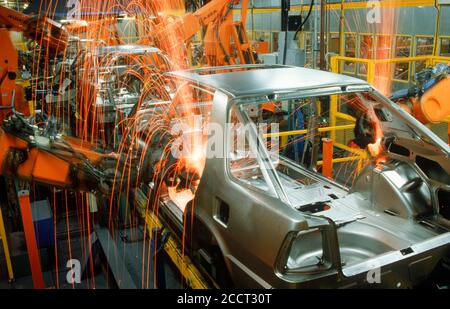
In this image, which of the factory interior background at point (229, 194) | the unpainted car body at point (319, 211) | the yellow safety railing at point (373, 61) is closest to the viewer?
the unpainted car body at point (319, 211)

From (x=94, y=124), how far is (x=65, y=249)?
354cm

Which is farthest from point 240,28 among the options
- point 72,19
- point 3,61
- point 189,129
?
point 72,19

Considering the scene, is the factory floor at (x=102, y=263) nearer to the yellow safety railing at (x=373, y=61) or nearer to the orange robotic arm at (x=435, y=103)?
the orange robotic arm at (x=435, y=103)

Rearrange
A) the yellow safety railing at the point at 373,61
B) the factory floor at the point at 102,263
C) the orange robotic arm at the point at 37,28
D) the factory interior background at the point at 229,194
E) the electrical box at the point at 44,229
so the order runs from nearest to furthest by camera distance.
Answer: the factory interior background at the point at 229,194
the factory floor at the point at 102,263
the electrical box at the point at 44,229
the yellow safety railing at the point at 373,61
the orange robotic arm at the point at 37,28

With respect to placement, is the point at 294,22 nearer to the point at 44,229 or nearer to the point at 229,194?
the point at 44,229

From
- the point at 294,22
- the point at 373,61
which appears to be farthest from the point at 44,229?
the point at 294,22

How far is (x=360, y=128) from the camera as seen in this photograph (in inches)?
174

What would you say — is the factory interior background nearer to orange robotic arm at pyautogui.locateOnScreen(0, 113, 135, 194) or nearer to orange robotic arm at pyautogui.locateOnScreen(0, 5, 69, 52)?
orange robotic arm at pyautogui.locateOnScreen(0, 113, 135, 194)

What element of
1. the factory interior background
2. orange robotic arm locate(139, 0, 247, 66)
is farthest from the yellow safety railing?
orange robotic arm locate(139, 0, 247, 66)

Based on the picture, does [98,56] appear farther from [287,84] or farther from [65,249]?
[287,84]

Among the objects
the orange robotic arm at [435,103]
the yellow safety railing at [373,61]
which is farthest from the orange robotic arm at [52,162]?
the yellow safety railing at [373,61]

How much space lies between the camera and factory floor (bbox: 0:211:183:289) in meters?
4.16

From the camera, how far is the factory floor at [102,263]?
4156mm

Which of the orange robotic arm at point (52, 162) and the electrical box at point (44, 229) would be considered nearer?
the orange robotic arm at point (52, 162)
